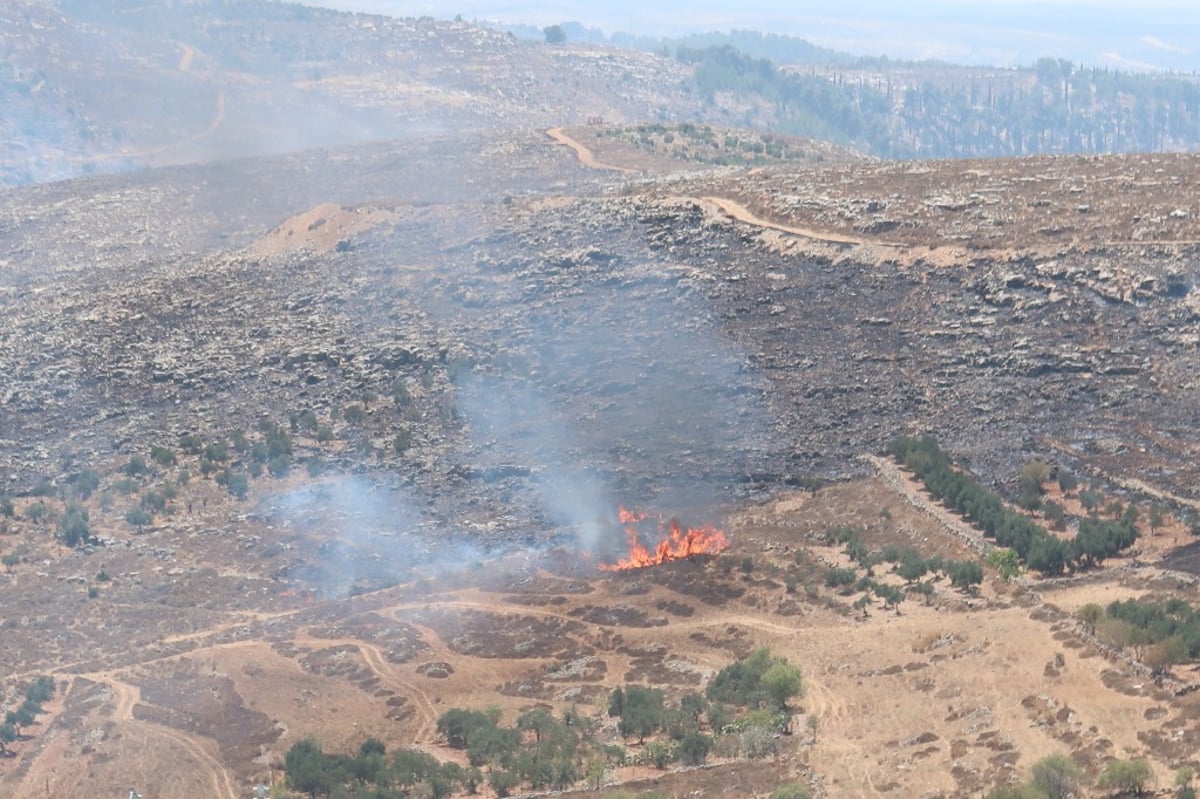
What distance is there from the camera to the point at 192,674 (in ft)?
156

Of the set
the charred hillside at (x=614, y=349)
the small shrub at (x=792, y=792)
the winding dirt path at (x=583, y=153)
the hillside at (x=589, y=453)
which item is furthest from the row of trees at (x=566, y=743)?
the winding dirt path at (x=583, y=153)

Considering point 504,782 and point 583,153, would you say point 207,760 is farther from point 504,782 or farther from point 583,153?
point 583,153

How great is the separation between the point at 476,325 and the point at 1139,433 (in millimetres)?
26086

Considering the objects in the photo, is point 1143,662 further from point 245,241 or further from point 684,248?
point 245,241

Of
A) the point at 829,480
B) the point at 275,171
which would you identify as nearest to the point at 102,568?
the point at 829,480

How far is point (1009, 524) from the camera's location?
50.0 m

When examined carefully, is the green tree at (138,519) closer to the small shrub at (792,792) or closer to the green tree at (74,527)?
the green tree at (74,527)

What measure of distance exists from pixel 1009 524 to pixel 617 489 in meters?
13.8

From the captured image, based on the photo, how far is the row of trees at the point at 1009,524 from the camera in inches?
1877

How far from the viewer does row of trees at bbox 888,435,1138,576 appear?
4769 centimetres

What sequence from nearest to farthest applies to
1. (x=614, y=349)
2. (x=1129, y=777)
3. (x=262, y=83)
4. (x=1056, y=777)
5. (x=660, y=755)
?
(x=1129, y=777) → (x=1056, y=777) → (x=660, y=755) → (x=614, y=349) → (x=262, y=83)

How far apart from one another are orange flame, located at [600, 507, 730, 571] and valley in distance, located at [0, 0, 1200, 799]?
163mm

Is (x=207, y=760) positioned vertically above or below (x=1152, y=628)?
below

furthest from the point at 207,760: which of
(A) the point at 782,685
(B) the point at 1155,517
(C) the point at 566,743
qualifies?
(B) the point at 1155,517
